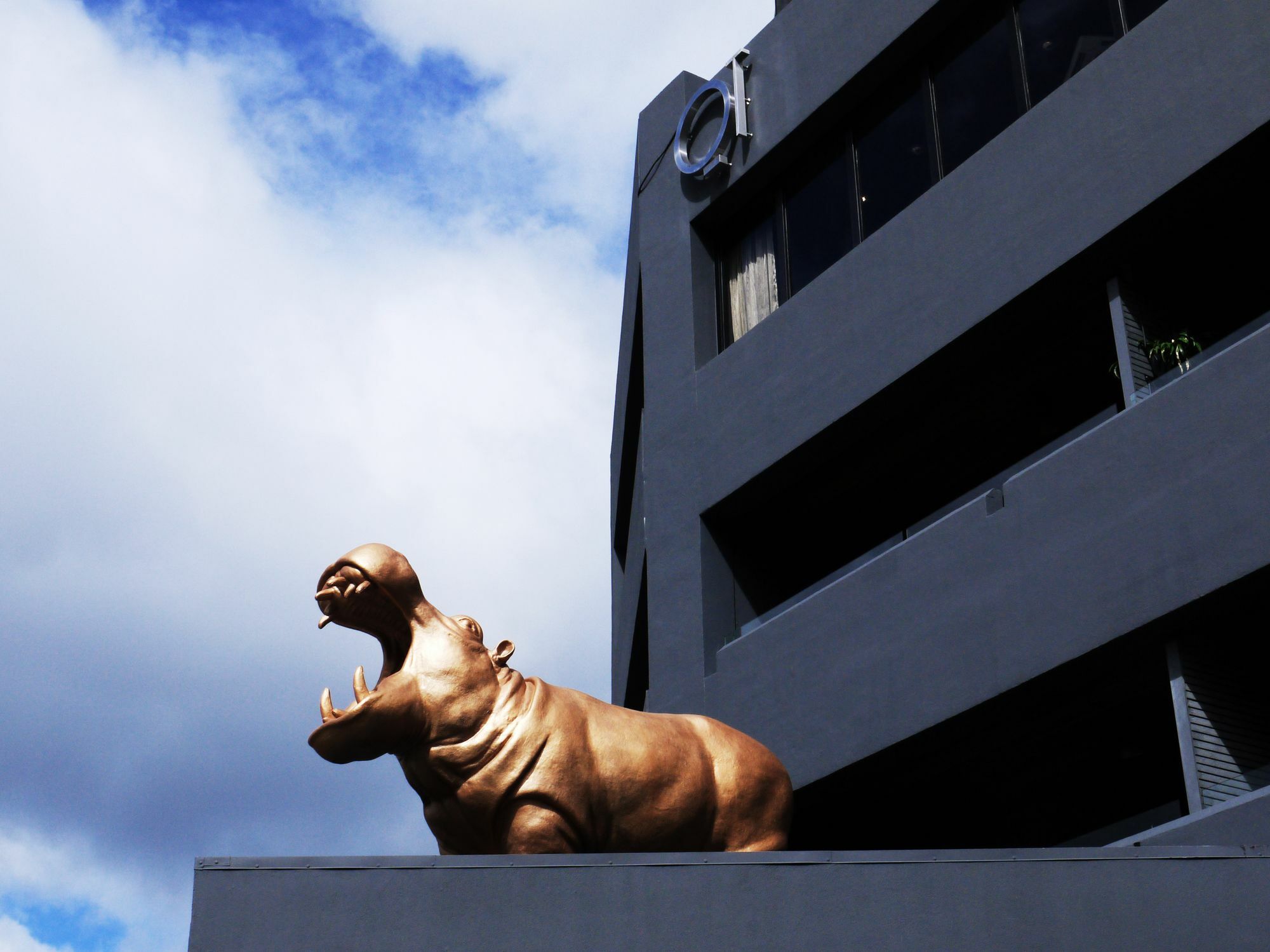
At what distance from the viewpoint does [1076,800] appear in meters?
14.8

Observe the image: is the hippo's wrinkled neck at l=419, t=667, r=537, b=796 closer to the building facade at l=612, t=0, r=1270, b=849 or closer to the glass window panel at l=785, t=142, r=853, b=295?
the building facade at l=612, t=0, r=1270, b=849

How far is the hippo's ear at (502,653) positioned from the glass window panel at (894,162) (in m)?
9.95

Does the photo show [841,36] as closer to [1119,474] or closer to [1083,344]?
[1083,344]

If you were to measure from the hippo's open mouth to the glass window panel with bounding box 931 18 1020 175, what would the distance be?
10.1m

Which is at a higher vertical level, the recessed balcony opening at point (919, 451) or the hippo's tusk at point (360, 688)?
the recessed balcony opening at point (919, 451)

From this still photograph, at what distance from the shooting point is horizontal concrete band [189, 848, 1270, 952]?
7285 millimetres

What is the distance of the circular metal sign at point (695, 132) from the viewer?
18.6m

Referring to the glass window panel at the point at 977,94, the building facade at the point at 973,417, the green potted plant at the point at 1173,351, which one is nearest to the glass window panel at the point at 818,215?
the building facade at the point at 973,417

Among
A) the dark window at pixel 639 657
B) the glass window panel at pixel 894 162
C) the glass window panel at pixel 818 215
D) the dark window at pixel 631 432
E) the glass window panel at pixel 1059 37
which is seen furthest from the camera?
the dark window at pixel 631 432

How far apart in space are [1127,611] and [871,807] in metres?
4.51

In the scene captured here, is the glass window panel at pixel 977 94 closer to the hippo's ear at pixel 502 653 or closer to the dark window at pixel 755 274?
the dark window at pixel 755 274

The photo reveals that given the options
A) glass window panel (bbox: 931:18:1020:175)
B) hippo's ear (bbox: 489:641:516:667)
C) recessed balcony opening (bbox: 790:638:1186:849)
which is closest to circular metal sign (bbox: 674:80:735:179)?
glass window panel (bbox: 931:18:1020:175)

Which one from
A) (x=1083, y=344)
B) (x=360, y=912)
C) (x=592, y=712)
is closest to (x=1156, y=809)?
(x=1083, y=344)

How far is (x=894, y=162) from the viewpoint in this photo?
655 inches
